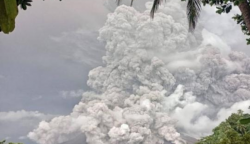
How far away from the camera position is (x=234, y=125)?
29703mm

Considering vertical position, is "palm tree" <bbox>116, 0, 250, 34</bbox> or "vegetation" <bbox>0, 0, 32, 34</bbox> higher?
"palm tree" <bbox>116, 0, 250, 34</bbox>

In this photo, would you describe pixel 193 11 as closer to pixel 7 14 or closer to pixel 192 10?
pixel 192 10

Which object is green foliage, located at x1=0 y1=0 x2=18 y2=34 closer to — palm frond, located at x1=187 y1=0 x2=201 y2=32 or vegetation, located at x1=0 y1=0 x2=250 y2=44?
vegetation, located at x1=0 y1=0 x2=250 y2=44

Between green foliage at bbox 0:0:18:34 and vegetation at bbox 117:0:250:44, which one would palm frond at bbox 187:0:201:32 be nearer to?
vegetation at bbox 117:0:250:44

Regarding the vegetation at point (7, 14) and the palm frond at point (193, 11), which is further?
the palm frond at point (193, 11)

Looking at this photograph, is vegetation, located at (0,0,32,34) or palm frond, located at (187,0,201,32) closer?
vegetation, located at (0,0,32,34)

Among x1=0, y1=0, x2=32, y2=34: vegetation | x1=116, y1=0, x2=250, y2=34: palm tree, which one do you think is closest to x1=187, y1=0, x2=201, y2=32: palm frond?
x1=116, y1=0, x2=250, y2=34: palm tree

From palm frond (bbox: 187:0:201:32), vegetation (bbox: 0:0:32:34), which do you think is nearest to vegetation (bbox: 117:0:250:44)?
palm frond (bbox: 187:0:201:32)

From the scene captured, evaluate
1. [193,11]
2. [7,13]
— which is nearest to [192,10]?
[193,11]

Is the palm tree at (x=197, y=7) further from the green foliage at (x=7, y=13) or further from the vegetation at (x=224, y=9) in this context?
the green foliage at (x=7, y=13)

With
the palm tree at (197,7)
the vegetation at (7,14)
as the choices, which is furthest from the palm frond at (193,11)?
the vegetation at (7,14)

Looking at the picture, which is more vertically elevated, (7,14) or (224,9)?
(224,9)

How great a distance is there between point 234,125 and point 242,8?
24342mm

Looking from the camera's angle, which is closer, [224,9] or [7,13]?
[7,13]
